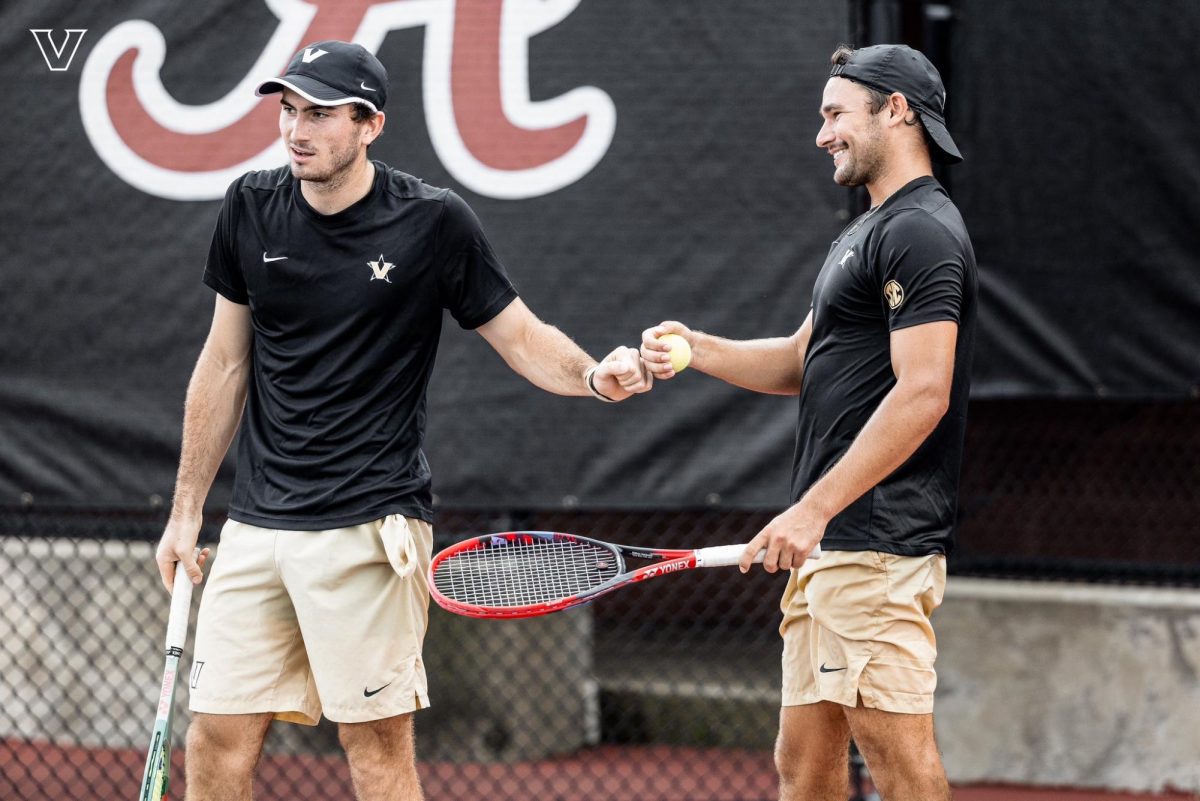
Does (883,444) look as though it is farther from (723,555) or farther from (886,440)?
(723,555)

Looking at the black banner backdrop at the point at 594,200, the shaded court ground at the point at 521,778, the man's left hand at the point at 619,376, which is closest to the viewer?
the man's left hand at the point at 619,376

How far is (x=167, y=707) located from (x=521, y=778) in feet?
6.70

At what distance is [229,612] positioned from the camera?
3182 mm

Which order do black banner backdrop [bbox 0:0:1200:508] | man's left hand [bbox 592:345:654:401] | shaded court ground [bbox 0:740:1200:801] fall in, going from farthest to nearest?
shaded court ground [bbox 0:740:1200:801]
black banner backdrop [bbox 0:0:1200:508]
man's left hand [bbox 592:345:654:401]

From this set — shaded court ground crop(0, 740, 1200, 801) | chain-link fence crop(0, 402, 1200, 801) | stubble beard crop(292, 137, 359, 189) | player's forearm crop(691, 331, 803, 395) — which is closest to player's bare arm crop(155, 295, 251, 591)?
stubble beard crop(292, 137, 359, 189)

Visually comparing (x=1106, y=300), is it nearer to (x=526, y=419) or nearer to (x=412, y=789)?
(x=526, y=419)

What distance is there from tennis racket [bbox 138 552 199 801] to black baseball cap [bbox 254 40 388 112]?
3.71 ft

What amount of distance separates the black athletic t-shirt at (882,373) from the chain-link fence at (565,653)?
1.53 meters

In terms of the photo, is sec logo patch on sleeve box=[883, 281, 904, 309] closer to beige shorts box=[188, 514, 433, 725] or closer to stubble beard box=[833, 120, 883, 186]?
stubble beard box=[833, 120, 883, 186]

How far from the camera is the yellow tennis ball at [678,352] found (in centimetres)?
330

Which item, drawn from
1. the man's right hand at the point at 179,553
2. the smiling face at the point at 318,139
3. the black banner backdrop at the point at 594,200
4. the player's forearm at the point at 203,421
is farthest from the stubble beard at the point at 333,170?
the black banner backdrop at the point at 594,200

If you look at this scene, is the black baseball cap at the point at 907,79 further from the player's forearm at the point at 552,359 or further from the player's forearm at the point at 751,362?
the player's forearm at the point at 552,359

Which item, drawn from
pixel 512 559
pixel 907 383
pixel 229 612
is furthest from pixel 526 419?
pixel 907 383

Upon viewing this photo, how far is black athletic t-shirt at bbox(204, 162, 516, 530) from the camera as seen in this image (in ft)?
10.3
